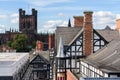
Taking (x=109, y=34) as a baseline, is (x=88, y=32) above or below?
above

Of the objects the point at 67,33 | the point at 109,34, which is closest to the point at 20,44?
the point at 67,33

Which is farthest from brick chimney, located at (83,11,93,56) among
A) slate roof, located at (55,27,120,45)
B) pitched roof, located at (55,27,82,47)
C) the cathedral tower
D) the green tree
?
the cathedral tower

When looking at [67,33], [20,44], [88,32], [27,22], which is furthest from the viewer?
[27,22]

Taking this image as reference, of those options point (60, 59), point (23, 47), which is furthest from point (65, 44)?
point (23, 47)

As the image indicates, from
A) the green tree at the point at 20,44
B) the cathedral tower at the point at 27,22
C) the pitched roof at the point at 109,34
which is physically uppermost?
the cathedral tower at the point at 27,22

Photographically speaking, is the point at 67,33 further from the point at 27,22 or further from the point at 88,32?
the point at 27,22

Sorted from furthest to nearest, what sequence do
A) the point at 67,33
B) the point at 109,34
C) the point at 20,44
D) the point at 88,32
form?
the point at 20,44 < the point at 67,33 < the point at 109,34 < the point at 88,32

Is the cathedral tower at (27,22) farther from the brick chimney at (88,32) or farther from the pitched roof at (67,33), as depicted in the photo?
the brick chimney at (88,32)

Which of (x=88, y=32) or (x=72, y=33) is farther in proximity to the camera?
(x=72, y=33)

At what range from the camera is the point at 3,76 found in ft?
73.7

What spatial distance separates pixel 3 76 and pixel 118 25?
1924 centimetres

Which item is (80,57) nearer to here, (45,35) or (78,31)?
(78,31)

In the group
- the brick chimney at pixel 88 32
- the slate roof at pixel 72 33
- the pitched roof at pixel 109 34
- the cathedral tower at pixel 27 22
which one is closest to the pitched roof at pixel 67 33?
the slate roof at pixel 72 33

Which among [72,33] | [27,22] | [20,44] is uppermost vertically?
[27,22]
